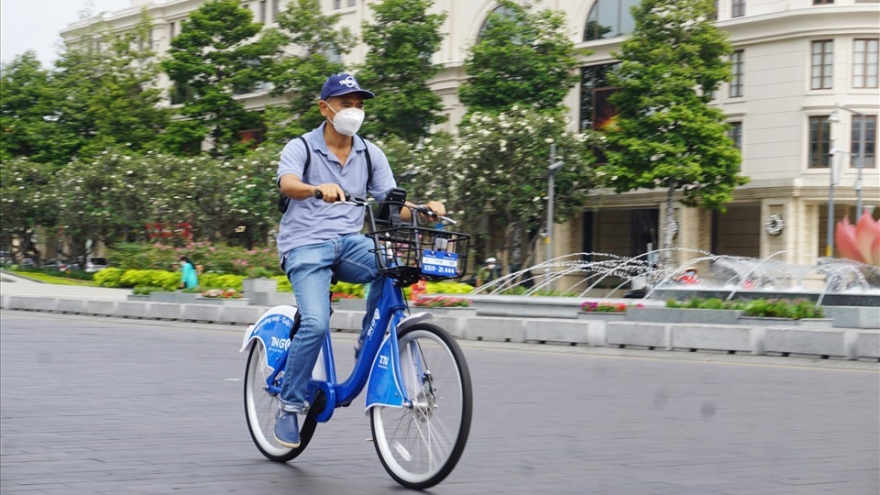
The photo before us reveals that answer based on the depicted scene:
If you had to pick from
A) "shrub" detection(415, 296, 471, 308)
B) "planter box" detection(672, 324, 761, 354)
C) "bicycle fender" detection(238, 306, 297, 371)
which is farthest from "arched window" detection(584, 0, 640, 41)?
"bicycle fender" detection(238, 306, 297, 371)

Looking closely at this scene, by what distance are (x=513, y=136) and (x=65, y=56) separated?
33.2m

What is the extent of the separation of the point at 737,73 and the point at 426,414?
133ft

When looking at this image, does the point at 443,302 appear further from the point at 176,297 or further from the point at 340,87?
the point at 340,87

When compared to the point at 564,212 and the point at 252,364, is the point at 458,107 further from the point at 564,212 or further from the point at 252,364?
the point at 252,364

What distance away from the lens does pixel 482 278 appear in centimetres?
4069

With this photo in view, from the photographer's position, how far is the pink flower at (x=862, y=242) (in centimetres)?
2258

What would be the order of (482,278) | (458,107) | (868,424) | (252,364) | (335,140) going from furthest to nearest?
1. (458,107)
2. (482,278)
3. (868,424)
4. (252,364)
5. (335,140)

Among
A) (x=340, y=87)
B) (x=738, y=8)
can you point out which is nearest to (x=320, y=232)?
(x=340, y=87)

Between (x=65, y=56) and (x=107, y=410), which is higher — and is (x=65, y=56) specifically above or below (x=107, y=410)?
above

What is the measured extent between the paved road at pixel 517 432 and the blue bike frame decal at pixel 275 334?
532mm

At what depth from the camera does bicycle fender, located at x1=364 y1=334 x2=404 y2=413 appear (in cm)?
566

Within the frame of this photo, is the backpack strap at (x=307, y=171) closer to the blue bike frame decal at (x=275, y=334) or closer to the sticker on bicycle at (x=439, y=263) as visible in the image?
the blue bike frame decal at (x=275, y=334)

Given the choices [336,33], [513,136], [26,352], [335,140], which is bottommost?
[26,352]

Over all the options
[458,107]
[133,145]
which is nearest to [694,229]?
[458,107]
